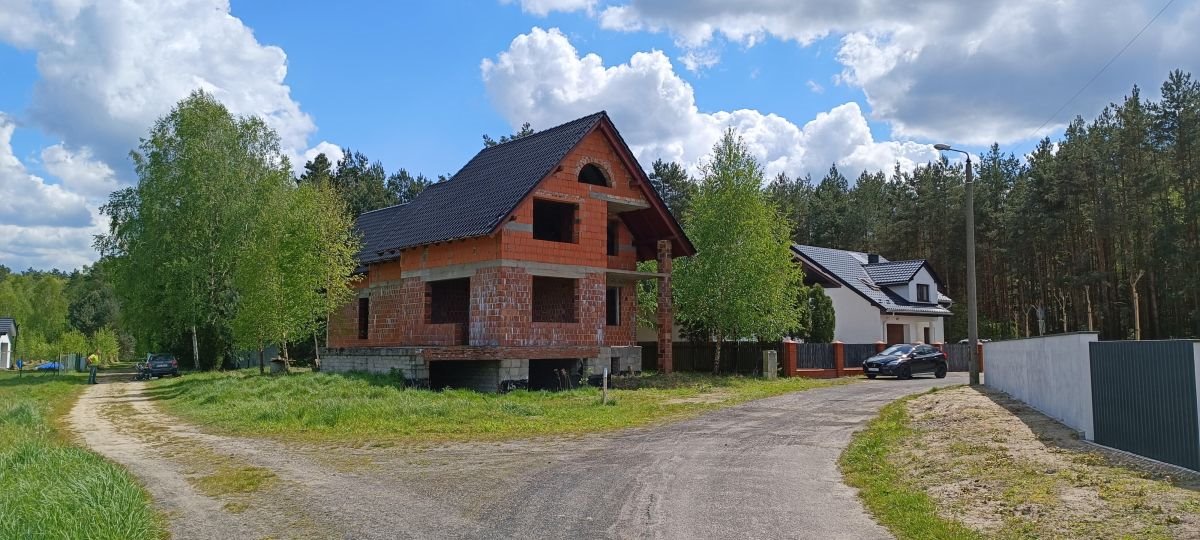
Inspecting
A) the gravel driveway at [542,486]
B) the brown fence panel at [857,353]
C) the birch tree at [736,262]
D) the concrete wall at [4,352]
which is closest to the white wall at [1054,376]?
the gravel driveway at [542,486]

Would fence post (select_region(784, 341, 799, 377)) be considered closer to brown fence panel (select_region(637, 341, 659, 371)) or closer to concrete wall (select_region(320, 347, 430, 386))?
brown fence panel (select_region(637, 341, 659, 371))

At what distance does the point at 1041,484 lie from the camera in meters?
9.65

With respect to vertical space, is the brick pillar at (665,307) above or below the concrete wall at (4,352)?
above

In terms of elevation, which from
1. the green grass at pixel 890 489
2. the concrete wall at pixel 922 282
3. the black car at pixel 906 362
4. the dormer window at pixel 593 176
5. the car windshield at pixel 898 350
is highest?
the dormer window at pixel 593 176

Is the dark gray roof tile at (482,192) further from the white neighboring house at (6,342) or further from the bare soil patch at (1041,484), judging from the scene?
the white neighboring house at (6,342)

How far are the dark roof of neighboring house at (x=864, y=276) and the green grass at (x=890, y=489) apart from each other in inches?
1138

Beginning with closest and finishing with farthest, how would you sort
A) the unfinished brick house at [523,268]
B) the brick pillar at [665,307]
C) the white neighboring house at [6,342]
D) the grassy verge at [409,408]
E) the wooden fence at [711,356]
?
the grassy verge at [409,408] < the unfinished brick house at [523,268] < the brick pillar at [665,307] < the wooden fence at [711,356] < the white neighboring house at [6,342]

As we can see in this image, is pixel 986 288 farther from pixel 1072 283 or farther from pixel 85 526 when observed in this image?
pixel 85 526

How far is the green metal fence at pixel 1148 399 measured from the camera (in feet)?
32.2

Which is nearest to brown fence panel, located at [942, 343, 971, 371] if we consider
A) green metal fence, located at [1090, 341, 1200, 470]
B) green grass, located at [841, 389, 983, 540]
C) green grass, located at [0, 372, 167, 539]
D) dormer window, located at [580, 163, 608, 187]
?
dormer window, located at [580, 163, 608, 187]

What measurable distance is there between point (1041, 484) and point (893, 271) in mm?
40522

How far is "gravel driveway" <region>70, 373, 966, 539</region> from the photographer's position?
8484 mm

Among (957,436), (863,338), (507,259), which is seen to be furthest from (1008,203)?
(957,436)

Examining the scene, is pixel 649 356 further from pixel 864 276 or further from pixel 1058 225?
pixel 1058 225
